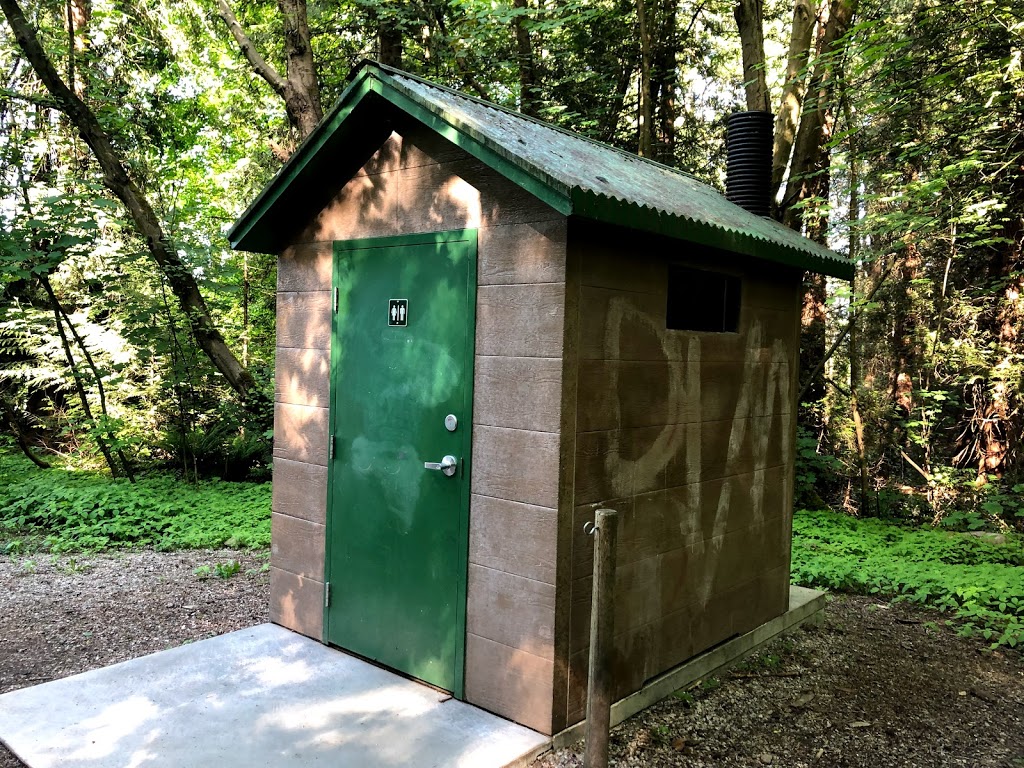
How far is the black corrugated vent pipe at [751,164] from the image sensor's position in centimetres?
563

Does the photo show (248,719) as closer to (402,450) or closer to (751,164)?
(402,450)

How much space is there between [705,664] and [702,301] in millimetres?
2107

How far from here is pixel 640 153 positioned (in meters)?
10.3

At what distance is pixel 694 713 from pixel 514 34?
10.4 metres

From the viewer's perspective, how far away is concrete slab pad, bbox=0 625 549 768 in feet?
10.5

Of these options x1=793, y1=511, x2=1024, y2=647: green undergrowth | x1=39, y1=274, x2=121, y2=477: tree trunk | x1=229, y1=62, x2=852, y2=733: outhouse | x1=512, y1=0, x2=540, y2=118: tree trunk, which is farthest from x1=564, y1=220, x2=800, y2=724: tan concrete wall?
x1=39, y1=274, x2=121, y2=477: tree trunk

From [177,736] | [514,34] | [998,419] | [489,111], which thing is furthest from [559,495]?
[514,34]

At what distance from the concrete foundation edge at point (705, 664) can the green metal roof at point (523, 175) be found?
2.31 meters

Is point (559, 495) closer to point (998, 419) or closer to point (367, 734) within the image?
point (367, 734)

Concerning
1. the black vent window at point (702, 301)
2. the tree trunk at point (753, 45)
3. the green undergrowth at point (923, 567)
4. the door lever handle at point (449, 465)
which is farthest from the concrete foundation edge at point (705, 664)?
the tree trunk at point (753, 45)

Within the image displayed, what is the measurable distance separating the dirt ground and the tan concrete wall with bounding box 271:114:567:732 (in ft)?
1.73

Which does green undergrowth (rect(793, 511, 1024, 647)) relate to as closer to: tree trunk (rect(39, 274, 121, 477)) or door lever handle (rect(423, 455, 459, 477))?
door lever handle (rect(423, 455, 459, 477))

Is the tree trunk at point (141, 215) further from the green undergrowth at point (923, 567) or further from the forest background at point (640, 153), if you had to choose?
the green undergrowth at point (923, 567)

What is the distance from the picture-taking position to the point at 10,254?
7.71m
